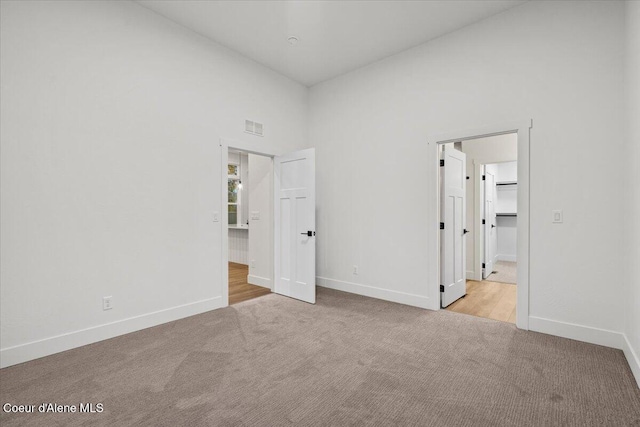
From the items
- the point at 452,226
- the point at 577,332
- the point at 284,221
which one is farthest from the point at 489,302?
the point at 284,221

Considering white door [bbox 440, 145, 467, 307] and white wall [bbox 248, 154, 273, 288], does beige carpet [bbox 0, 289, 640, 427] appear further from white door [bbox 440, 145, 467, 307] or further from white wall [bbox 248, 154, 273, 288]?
white wall [bbox 248, 154, 273, 288]

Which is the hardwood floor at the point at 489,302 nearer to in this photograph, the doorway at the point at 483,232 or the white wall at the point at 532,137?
the doorway at the point at 483,232

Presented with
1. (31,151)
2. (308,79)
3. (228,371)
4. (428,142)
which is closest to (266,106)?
(308,79)

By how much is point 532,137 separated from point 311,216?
2.60 m

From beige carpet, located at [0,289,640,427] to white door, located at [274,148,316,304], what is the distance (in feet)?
3.29

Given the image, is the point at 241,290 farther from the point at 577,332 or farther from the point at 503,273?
the point at 503,273

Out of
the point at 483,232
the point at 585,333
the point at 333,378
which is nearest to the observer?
the point at 333,378

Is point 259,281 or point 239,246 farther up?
point 239,246

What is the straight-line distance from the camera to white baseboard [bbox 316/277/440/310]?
384 cm

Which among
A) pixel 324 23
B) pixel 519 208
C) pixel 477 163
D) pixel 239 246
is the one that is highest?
pixel 324 23

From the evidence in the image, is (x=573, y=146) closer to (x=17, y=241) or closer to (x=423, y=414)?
(x=423, y=414)

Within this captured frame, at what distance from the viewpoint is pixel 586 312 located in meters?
2.84

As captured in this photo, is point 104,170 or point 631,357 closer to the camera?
point 631,357

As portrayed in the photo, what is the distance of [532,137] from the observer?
309 centimetres
